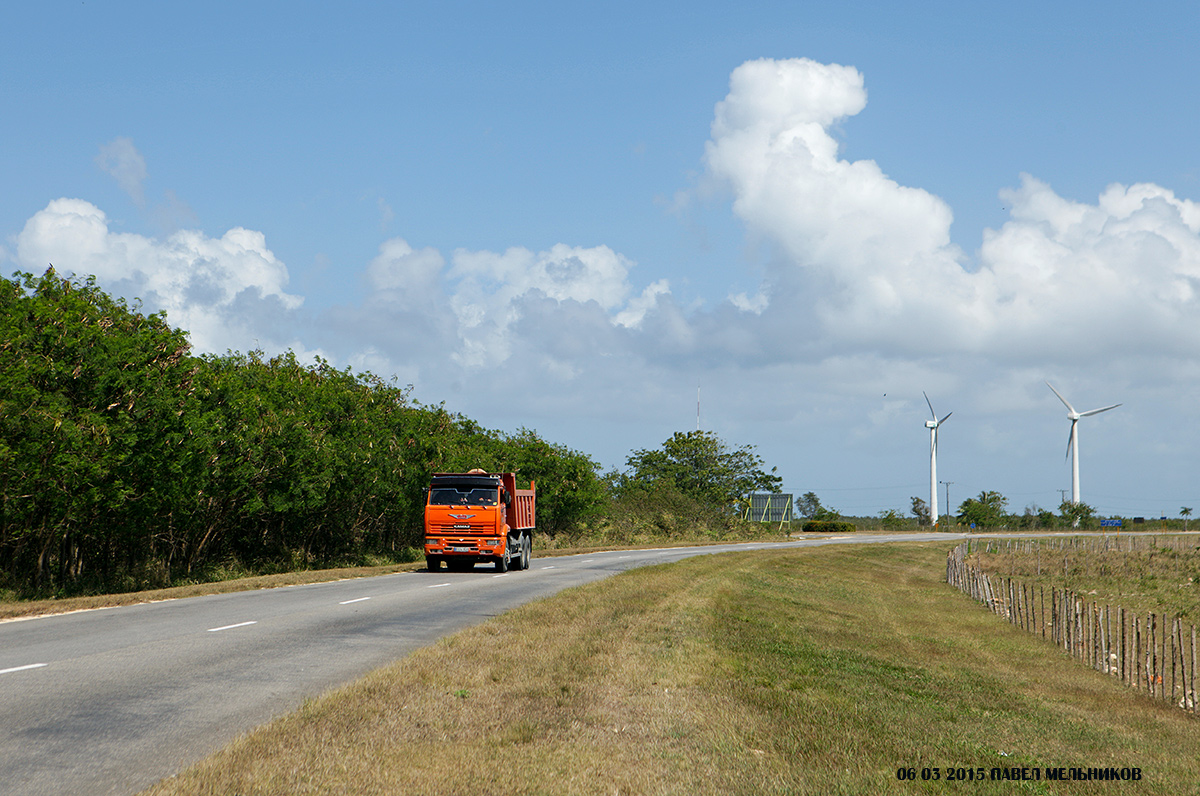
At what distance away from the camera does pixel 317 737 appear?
26.6ft

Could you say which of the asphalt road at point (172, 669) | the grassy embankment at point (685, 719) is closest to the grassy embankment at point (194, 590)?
the asphalt road at point (172, 669)

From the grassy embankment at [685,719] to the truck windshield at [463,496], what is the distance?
12054mm

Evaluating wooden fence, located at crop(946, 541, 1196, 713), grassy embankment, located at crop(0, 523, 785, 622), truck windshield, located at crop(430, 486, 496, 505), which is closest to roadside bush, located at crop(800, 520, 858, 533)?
grassy embankment, located at crop(0, 523, 785, 622)

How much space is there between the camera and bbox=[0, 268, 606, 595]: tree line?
23.4 meters

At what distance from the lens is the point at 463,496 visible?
32438mm

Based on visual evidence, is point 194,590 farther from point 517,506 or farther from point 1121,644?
point 1121,644

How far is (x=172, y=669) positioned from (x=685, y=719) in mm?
6492

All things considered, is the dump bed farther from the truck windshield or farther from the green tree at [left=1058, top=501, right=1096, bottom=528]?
the green tree at [left=1058, top=501, right=1096, bottom=528]

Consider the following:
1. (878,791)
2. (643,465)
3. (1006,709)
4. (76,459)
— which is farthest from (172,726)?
(643,465)

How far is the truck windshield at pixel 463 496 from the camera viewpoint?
106ft

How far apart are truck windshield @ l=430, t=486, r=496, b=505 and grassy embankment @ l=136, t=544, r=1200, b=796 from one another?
39.5 feet

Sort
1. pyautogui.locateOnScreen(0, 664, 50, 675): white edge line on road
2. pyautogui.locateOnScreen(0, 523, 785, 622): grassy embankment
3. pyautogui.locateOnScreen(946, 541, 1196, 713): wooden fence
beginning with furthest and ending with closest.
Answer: pyautogui.locateOnScreen(0, 523, 785, 622): grassy embankment
pyautogui.locateOnScreen(946, 541, 1196, 713): wooden fence
pyautogui.locateOnScreen(0, 664, 50, 675): white edge line on road

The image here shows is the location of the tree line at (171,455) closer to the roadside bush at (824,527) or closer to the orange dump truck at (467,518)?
the orange dump truck at (467,518)

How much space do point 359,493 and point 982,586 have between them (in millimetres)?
24451
